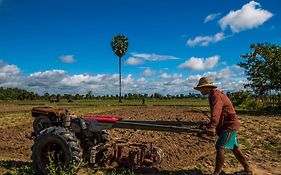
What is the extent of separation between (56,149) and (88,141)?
0.65 m

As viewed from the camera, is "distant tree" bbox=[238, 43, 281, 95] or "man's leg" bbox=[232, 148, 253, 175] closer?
"man's leg" bbox=[232, 148, 253, 175]

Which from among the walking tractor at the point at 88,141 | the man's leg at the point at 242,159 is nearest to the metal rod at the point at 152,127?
the walking tractor at the point at 88,141

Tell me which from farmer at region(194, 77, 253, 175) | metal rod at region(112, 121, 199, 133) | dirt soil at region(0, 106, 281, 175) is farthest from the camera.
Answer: dirt soil at region(0, 106, 281, 175)

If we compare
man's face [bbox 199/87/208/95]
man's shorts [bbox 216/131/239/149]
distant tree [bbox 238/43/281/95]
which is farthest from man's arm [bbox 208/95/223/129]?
distant tree [bbox 238/43/281/95]

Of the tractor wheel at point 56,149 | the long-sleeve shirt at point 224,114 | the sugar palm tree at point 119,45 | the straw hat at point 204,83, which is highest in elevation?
the sugar palm tree at point 119,45

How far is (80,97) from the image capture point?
106m

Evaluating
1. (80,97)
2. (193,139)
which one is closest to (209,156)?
(193,139)

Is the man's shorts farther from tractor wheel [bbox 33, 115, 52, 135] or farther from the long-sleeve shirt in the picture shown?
tractor wheel [bbox 33, 115, 52, 135]

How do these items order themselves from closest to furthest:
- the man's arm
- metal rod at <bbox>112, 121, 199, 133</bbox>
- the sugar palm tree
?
the man's arm → metal rod at <bbox>112, 121, 199, 133</bbox> → the sugar palm tree

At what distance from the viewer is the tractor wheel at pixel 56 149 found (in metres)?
7.18

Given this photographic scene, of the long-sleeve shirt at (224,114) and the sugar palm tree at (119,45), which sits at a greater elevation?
the sugar palm tree at (119,45)

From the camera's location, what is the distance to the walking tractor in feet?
24.0

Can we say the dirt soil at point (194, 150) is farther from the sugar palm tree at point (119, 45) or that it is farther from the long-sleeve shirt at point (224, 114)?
the sugar palm tree at point (119, 45)

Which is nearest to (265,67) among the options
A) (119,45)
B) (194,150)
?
(194,150)
